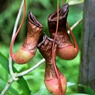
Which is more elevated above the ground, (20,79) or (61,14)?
(61,14)

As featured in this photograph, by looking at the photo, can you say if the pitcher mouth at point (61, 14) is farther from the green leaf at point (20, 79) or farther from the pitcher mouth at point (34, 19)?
the green leaf at point (20, 79)

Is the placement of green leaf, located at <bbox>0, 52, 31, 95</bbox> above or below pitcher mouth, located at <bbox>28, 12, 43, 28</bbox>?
below

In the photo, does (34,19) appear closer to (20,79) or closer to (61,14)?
(61,14)

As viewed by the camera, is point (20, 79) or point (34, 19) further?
point (20, 79)

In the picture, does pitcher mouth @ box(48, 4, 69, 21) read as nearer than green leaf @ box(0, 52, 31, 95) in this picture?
Yes

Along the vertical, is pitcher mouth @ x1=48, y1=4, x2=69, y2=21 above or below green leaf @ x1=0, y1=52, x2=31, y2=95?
above

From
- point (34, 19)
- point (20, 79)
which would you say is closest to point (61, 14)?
point (34, 19)

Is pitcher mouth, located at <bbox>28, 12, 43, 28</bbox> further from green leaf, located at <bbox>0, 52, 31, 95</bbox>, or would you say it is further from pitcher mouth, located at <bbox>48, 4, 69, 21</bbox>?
green leaf, located at <bbox>0, 52, 31, 95</bbox>

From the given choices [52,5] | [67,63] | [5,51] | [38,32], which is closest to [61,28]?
[38,32]

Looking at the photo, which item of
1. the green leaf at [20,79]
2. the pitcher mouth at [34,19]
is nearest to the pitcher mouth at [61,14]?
the pitcher mouth at [34,19]

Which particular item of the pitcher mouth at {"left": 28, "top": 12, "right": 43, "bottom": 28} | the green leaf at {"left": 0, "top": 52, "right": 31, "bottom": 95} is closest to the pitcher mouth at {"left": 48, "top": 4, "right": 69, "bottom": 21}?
the pitcher mouth at {"left": 28, "top": 12, "right": 43, "bottom": 28}

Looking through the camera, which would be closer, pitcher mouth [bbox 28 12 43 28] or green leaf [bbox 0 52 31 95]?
pitcher mouth [bbox 28 12 43 28]

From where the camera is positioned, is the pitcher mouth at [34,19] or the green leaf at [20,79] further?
the green leaf at [20,79]
